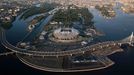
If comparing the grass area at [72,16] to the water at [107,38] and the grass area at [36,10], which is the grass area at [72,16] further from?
the grass area at [36,10]

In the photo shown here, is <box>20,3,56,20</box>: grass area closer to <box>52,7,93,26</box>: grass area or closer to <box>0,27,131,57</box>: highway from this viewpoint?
<box>52,7,93,26</box>: grass area

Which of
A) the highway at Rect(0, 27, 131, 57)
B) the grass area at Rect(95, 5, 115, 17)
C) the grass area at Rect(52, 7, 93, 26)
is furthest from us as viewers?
the grass area at Rect(95, 5, 115, 17)

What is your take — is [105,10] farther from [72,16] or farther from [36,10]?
[36,10]

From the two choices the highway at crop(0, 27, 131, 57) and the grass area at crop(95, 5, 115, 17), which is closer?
the highway at crop(0, 27, 131, 57)

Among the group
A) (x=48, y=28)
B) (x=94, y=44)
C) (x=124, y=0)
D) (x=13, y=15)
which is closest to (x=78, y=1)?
(x=124, y=0)

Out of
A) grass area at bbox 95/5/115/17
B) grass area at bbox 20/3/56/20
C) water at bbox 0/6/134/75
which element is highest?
grass area at bbox 20/3/56/20

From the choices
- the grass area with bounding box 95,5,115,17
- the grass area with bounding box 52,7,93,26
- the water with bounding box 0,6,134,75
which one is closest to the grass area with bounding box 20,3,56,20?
the grass area with bounding box 52,7,93,26

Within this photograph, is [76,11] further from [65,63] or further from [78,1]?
[65,63]

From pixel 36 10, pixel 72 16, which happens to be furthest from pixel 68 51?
pixel 36 10

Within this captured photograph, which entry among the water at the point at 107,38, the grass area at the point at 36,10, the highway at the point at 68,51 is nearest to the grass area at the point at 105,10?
the water at the point at 107,38
